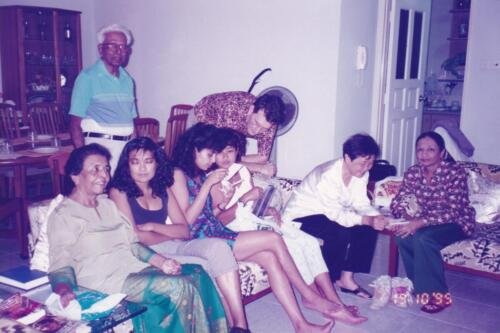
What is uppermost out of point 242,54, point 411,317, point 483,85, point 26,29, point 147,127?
point 26,29

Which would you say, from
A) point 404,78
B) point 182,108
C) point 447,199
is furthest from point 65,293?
point 404,78

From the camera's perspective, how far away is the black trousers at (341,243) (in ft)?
9.31

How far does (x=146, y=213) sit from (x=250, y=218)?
0.63m

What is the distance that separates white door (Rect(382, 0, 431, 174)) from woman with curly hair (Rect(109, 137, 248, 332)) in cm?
280

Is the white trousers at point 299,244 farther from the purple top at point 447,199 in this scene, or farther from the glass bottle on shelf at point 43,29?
the glass bottle on shelf at point 43,29

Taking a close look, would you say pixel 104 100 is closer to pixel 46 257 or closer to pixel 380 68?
pixel 46 257

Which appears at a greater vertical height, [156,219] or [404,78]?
[404,78]

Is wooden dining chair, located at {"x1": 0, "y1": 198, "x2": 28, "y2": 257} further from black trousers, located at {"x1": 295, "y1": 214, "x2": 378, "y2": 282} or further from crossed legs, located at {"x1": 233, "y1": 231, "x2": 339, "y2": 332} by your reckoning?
black trousers, located at {"x1": 295, "y1": 214, "x2": 378, "y2": 282}

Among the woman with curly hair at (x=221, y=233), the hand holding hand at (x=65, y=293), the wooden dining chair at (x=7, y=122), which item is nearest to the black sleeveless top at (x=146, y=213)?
the woman with curly hair at (x=221, y=233)

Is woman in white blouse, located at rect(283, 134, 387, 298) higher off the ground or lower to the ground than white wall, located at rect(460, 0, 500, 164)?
lower

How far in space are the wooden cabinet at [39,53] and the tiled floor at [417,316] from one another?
4038 mm

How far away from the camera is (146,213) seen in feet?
7.56

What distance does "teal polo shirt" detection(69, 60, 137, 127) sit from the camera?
3.16m

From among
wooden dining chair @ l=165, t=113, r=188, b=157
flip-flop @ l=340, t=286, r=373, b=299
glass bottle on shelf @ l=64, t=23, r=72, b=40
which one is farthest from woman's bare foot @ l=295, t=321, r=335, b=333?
glass bottle on shelf @ l=64, t=23, r=72, b=40
